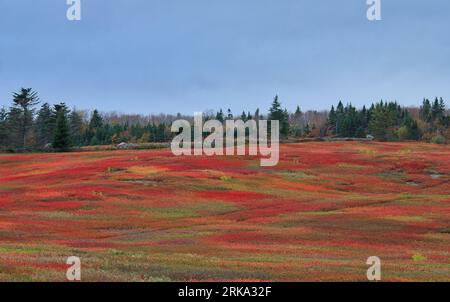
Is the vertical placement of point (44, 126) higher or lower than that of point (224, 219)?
higher

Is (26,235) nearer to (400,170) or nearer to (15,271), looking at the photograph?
(15,271)

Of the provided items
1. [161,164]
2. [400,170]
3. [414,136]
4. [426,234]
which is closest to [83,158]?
[161,164]

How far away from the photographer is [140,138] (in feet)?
637

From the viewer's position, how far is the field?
953 inches

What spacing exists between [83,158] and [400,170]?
1961 inches

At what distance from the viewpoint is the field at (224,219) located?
24219 millimetres
